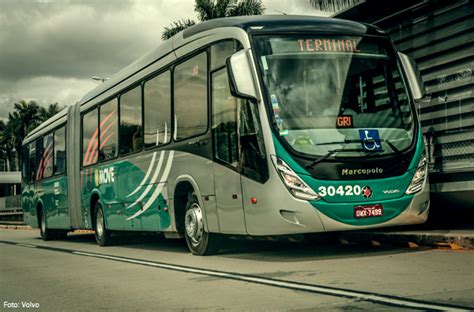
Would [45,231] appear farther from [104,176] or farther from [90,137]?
[104,176]

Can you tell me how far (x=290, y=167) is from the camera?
9.22 meters

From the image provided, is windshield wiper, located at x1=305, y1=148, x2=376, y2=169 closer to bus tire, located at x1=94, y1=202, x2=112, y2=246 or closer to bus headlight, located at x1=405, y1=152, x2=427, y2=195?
bus headlight, located at x1=405, y1=152, x2=427, y2=195

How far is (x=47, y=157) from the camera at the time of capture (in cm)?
2120

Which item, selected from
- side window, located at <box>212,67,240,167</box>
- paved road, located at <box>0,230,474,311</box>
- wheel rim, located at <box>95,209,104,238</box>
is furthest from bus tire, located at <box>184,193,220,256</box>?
wheel rim, located at <box>95,209,104,238</box>

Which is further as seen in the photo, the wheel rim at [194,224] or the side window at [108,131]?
the side window at [108,131]

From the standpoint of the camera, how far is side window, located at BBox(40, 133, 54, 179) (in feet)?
68.3

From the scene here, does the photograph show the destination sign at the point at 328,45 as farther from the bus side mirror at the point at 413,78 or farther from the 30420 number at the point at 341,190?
the 30420 number at the point at 341,190

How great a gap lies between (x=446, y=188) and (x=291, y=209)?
3645 mm

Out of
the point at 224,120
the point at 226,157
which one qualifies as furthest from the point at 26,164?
the point at 226,157

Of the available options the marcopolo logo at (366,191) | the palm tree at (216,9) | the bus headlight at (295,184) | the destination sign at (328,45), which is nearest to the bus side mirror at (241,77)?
the destination sign at (328,45)

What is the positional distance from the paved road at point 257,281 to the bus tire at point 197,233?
0.18 m

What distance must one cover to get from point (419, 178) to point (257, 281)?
10.5 feet

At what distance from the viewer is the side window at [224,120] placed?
33.0 feet

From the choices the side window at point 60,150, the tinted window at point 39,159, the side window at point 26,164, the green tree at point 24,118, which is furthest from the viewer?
the green tree at point 24,118
